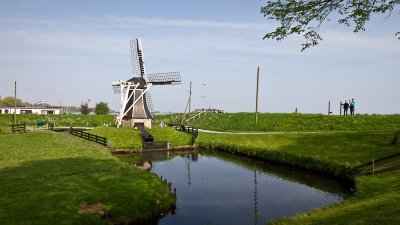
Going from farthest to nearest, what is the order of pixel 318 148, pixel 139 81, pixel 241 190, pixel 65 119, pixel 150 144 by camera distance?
pixel 65 119
pixel 139 81
pixel 150 144
pixel 318 148
pixel 241 190

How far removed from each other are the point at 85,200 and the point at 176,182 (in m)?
10.7

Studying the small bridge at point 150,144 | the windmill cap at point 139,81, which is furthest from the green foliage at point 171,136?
the windmill cap at point 139,81

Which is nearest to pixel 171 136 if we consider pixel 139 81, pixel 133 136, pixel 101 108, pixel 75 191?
pixel 133 136

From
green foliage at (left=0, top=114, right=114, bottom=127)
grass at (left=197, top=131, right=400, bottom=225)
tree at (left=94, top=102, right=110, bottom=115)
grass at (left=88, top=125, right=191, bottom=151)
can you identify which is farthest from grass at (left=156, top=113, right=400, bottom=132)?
tree at (left=94, top=102, right=110, bottom=115)

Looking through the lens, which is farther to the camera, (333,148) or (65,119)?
(65,119)

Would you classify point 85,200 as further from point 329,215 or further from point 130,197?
point 329,215

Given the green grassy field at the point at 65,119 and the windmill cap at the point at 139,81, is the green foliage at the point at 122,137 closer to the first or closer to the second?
the windmill cap at the point at 139,81

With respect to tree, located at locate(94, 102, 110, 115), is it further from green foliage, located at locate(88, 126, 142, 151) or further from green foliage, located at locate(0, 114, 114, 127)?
green foliage, located at locate(88, 126, 142, 151)

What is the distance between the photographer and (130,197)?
16.8 m

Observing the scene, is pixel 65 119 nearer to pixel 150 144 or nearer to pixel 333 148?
pixel 150 144

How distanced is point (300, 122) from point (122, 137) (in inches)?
1184

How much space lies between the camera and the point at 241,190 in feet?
75.6

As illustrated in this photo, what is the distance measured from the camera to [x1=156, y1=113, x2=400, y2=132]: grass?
155 ft

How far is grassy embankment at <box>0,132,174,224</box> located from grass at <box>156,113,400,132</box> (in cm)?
3401
